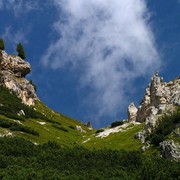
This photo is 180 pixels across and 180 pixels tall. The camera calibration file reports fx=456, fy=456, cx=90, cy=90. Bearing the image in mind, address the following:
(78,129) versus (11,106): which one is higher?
(78,129)

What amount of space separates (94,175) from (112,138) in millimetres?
44411

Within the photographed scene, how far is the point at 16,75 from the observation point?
145125 mm

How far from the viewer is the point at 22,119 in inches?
3991

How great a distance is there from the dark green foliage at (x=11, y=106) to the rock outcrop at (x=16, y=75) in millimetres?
4623

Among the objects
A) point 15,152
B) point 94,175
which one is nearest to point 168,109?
point 15,152

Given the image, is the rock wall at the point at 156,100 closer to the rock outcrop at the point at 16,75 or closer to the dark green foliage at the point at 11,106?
the dark green foliage at the point at 11,106

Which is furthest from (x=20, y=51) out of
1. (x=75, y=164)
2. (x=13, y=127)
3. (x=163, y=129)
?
(x=75, y=164)

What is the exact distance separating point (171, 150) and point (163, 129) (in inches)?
363

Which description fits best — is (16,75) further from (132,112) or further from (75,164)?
(75,164)

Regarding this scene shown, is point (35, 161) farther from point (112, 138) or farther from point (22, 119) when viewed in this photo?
point (22, 119)

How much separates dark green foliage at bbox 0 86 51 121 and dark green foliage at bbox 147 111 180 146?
128ft

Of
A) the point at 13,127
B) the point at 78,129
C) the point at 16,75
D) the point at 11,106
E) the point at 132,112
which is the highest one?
the point at 16,75

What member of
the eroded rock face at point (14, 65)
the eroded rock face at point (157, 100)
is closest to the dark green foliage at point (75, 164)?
the eroded rock face at point (157, 100)

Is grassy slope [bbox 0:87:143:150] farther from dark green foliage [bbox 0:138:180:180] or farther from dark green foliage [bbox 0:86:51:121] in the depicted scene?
dark green foliage [bbox 0:138:180:180]
